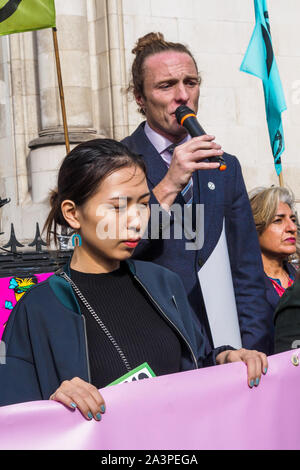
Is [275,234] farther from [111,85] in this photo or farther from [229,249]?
[111,85]

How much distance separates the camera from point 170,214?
330cm

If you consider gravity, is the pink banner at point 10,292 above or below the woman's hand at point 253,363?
below

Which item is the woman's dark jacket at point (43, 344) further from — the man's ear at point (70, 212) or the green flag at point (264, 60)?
the green flag at point (264, 60)

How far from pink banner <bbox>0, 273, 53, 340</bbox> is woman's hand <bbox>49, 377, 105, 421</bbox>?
2.44m

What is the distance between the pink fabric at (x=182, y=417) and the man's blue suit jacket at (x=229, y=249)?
27.8 inches

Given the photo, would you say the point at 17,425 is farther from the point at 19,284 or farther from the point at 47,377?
the point at 19,284

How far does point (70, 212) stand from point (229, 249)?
1.02 meters

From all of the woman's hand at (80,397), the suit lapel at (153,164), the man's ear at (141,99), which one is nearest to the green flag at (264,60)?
the man's ear at (141,99)

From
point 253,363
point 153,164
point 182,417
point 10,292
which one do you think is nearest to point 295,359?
point 253,363

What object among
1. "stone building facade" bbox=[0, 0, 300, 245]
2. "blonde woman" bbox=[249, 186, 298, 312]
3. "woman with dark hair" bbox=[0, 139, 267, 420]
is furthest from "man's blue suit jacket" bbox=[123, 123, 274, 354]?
"stone building facade" bbox=[0, 0, 300, 245]

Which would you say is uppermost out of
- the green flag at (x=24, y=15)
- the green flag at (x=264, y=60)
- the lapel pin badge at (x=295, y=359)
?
the green flag at (x=24, y=15)

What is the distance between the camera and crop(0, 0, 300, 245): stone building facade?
382 inches

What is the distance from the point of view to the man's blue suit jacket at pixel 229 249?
342 cm

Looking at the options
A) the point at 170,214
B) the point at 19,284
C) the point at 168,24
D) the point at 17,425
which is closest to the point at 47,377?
the point at 17,425
